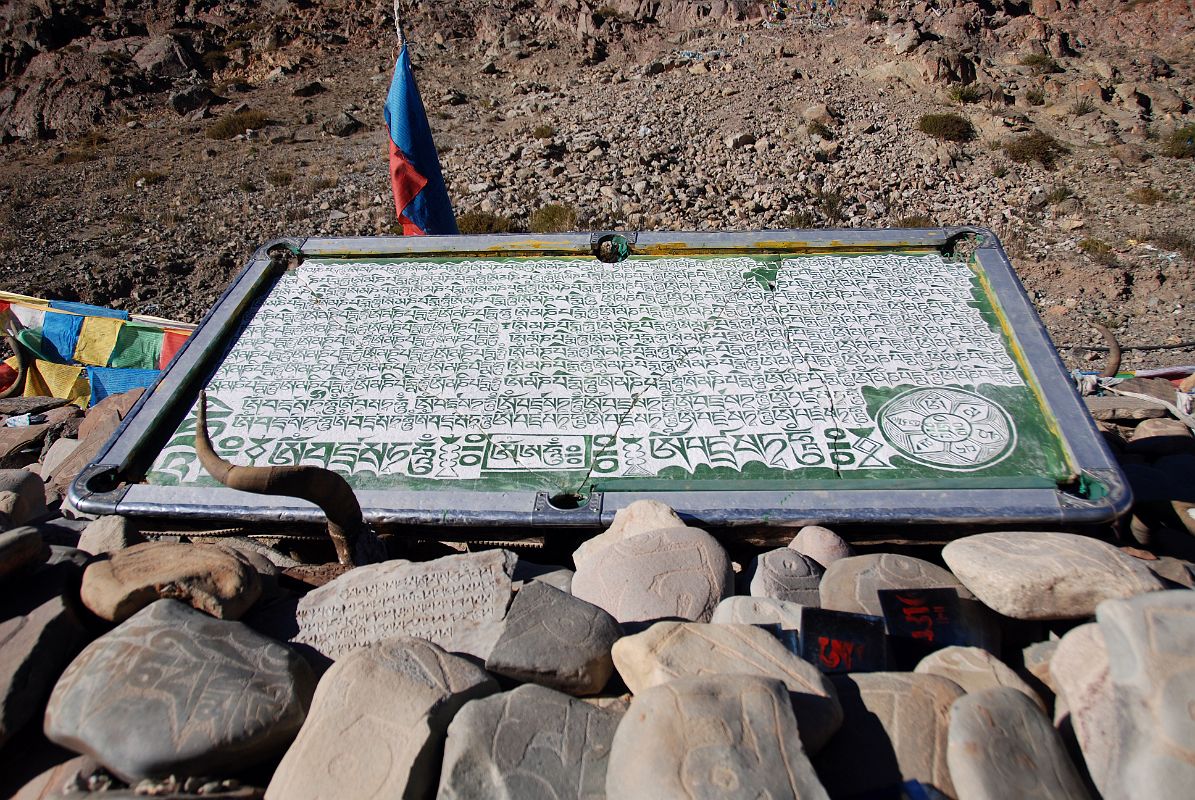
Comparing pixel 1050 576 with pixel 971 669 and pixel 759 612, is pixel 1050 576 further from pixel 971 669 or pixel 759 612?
pixel 759 612

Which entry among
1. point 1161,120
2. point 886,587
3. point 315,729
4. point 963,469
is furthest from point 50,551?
point 1161,120

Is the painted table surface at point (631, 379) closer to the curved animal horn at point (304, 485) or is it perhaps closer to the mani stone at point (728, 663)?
the curved animal horn at point (304, 485)

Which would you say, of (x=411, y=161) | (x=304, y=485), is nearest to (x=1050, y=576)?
(x=304, y=485)

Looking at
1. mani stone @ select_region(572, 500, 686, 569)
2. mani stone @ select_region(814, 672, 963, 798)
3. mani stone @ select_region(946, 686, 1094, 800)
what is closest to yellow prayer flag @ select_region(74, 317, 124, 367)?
mani stone @ select_region(572, 500, 686, 569)

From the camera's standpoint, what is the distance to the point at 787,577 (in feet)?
7.95

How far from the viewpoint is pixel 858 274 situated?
13.3ft

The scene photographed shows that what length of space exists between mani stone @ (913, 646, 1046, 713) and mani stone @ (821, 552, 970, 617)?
229 mm

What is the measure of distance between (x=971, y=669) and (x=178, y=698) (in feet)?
6.39

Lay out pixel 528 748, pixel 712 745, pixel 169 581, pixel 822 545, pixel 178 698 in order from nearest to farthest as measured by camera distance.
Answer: pixel 712 745
pixel 528 748
pixel 178 698
pixel 169 581
pixel 822 545

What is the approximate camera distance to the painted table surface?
9.62 feet

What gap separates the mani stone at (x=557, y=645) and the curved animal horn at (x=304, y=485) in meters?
0.78

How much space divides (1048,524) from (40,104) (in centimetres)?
1859

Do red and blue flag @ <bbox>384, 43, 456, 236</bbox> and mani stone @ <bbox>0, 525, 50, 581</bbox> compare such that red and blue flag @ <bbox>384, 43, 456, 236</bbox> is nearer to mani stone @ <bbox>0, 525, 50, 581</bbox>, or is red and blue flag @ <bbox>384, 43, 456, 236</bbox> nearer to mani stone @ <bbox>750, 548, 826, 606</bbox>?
mani stone @ <bbox>0, 525, 50, 581</bbox>

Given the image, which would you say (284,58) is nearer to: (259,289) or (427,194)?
(427,194)
